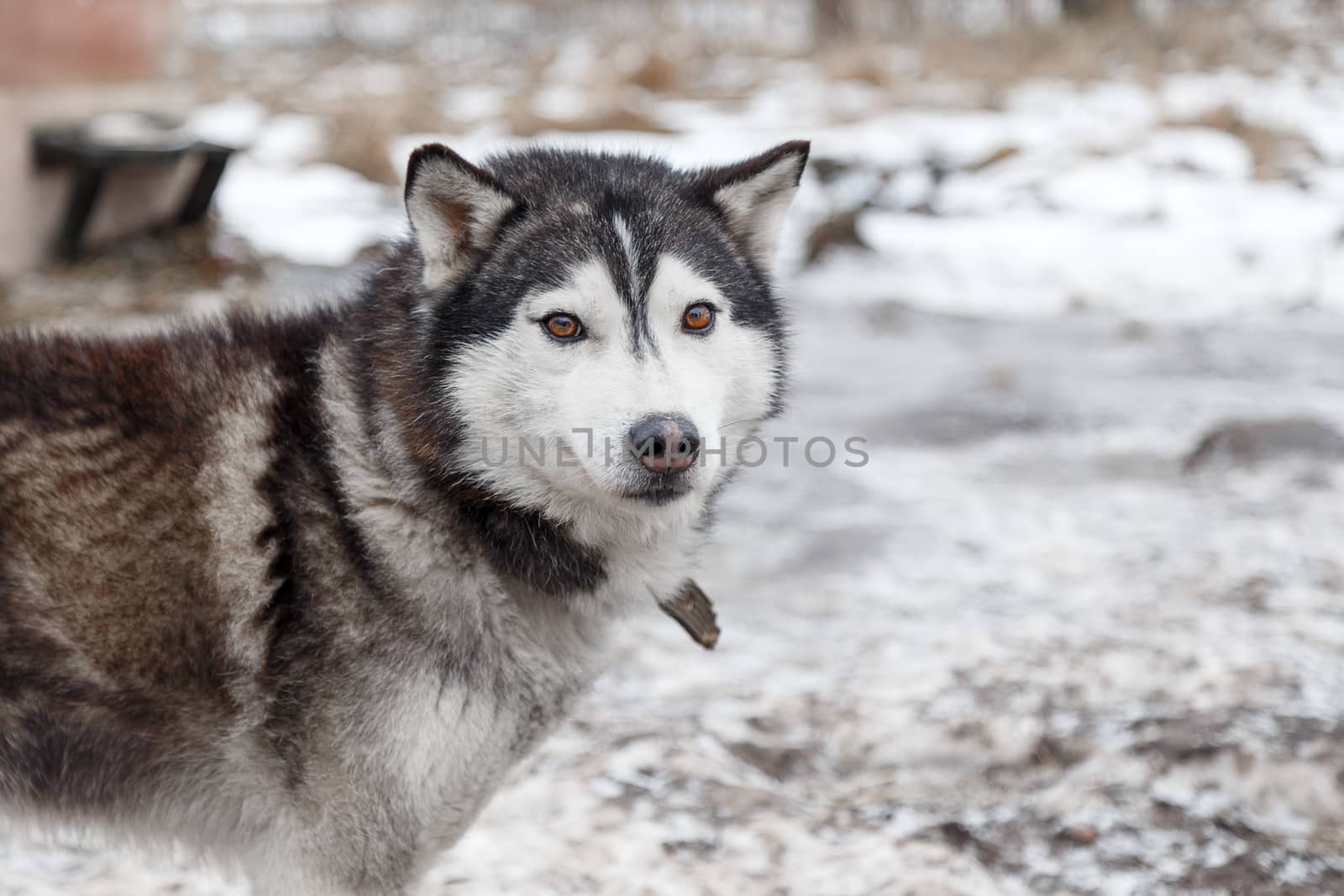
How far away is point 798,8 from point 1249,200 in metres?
17.8

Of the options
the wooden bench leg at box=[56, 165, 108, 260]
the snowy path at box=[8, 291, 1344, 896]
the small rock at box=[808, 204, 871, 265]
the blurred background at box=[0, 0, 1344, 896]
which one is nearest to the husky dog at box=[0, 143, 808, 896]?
the blurred background at box=[0, 0, 1344, 896]

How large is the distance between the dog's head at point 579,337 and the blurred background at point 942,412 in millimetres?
706

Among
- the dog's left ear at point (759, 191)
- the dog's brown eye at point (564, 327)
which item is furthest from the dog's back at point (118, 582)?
the dog's left ear at point (759, 191)

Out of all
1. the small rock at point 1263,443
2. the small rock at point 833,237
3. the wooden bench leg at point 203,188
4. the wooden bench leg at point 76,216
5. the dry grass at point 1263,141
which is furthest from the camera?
the dry grass at point 1263,141

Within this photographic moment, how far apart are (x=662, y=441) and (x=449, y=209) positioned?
0.69m

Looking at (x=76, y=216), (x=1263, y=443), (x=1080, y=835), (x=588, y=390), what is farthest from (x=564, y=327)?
(x=76, y=216)

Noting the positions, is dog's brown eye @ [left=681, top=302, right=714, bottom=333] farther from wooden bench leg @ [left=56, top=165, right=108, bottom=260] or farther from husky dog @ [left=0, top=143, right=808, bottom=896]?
wooden bench leg @ [left=56, top=165, right=108, bottom=260]

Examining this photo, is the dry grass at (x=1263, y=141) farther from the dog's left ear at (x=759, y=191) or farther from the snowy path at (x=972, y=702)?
the dog's left ear at (x=759, y=191)

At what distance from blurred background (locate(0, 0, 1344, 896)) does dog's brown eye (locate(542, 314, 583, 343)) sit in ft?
2.81

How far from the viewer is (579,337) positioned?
8.15 ft

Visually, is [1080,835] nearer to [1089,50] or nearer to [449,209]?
[449,209]

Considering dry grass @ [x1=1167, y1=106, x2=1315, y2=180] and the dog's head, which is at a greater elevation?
the dog's head

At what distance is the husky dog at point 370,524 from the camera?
2.35 meters

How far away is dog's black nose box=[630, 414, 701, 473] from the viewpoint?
232 cm
